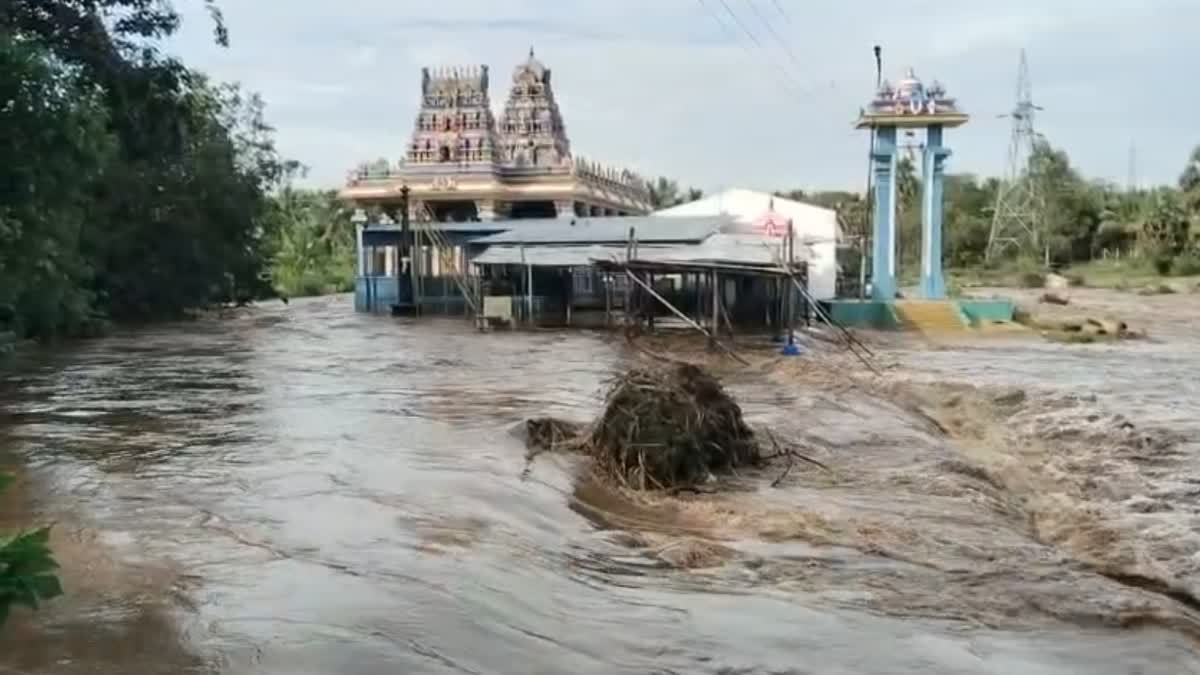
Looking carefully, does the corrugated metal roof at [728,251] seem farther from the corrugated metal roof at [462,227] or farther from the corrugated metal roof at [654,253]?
the corrugated metal roof at [462,227]

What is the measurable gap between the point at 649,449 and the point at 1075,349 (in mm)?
21211

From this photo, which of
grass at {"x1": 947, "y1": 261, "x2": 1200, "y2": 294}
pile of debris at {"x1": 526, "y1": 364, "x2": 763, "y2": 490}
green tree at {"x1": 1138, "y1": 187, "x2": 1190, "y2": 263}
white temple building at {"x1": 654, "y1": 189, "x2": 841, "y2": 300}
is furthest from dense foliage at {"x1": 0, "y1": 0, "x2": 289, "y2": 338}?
green tree at {"x1": 1138, "y1": 187, "x2": 1190, "y2": 263}

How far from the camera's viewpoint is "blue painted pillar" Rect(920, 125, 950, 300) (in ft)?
120

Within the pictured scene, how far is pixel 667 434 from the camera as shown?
10914 mm

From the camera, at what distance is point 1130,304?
46.4 metres

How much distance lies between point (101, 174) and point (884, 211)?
21532mm

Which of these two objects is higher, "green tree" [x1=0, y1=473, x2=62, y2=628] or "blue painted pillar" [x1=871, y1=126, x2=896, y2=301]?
"blue painted pillar" [x1=871, y1=126, x2=896, y2=301]

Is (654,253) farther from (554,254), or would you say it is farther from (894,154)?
(894,154)

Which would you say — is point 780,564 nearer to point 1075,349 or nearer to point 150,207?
point 1075,349

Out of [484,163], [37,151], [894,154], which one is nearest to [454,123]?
[484,163]

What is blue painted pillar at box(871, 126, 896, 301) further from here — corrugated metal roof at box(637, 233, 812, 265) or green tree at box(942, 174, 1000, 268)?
green tree at box(942, 174, 1000, 268)

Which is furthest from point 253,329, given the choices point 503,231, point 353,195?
point 353,195

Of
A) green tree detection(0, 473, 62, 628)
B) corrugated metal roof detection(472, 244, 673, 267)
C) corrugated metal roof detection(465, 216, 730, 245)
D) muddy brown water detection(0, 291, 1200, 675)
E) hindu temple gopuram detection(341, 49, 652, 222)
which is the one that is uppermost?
hindu temple gopuram detection(341, 49, 652, 222)

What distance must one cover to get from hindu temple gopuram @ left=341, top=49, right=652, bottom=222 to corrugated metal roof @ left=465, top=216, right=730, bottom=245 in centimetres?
697
